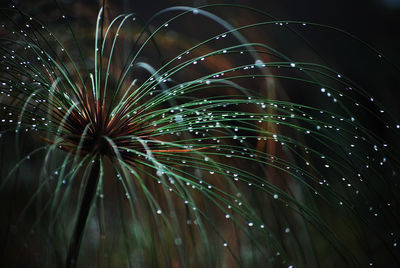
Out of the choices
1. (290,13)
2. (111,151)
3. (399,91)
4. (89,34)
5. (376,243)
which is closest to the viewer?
(111,151)

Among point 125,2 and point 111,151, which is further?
point 125,2

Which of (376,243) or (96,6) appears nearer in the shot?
(96,6)

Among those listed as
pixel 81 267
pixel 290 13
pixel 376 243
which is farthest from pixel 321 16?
pixel 81 267

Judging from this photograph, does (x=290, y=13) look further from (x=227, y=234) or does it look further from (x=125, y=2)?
(x=227, y=234)

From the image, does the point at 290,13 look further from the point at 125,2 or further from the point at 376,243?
the point at 376,243

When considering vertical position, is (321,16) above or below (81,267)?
above

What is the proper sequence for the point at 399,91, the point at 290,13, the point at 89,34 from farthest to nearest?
the point at 290,13, the point at 399,91, the point at 89,34

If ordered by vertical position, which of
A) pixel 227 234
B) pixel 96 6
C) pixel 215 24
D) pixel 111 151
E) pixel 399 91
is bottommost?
pixel 111 151

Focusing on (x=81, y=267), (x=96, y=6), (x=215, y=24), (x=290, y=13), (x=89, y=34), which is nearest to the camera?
A: (x=81, y=267)

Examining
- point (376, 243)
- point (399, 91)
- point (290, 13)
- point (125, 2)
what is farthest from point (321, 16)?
point (376, 243)
